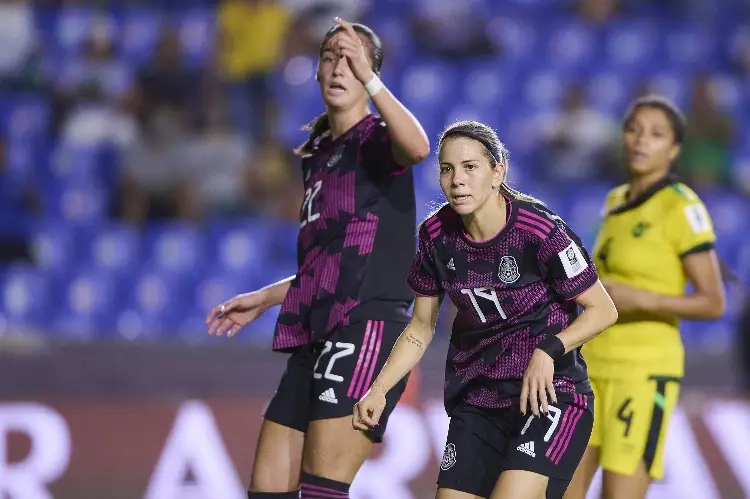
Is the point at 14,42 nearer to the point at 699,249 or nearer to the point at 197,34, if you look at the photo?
the point at 197,34

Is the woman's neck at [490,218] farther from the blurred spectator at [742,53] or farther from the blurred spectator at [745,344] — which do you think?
the blurred spectator at [742,53]

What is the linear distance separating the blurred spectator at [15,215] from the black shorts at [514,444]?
247 inches

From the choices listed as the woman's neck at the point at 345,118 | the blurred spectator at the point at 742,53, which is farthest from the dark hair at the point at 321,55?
the blurred spectator at the point at 742,53

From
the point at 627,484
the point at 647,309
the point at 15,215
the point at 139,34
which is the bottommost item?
the point at 627,484

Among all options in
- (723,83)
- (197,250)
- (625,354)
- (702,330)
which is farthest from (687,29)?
(625,354)

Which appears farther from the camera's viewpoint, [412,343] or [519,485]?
[412,343]

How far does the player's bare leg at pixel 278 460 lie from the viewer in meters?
4.42

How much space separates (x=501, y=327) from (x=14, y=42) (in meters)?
8.39

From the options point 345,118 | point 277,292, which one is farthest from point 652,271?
point 277,292

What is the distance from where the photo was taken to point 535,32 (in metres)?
12.1

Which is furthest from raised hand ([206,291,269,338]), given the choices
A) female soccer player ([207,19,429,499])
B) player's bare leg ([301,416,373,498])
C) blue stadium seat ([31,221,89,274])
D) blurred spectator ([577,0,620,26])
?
blurred spectator ([577,0,620,26])

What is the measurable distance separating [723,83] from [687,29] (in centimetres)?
93

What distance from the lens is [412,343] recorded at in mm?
4070

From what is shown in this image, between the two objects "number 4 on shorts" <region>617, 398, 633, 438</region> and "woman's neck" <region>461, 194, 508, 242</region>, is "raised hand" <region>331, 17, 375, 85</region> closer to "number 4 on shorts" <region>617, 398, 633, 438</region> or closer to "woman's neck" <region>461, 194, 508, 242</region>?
"woman's neck" <region>461, 194, 508, 242</region>
